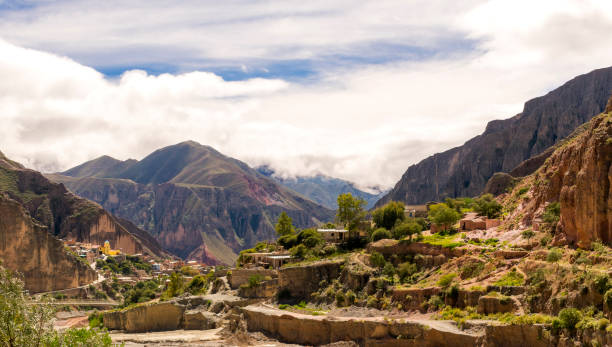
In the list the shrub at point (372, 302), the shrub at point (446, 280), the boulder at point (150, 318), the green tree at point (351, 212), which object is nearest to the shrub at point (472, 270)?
the shrub at point (446, 280)

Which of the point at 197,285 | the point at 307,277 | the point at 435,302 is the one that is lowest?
the point at 197,285

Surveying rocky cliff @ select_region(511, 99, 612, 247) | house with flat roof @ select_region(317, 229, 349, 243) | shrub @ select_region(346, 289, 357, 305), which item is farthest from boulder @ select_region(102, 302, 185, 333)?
rocky cliff @ select_region(511, 99, 612, 247)

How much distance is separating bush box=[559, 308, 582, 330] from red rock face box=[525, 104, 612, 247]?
343 inches

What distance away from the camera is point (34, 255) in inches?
6142

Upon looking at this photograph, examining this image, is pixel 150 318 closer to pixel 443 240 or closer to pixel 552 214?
pixel 443 240

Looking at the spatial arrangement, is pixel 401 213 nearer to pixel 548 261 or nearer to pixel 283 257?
pixel 283 257

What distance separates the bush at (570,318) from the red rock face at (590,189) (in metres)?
8.70

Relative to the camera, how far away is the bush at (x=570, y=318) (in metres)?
41.8

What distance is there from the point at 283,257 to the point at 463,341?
47.3 meters

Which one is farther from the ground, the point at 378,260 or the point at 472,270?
the point at 378,260

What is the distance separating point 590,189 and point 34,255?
461ft

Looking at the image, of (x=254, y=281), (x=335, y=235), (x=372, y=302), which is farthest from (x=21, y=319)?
(x=335, y=235)

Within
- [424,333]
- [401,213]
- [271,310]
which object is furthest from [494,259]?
[401,213]

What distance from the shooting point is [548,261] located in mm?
50562
